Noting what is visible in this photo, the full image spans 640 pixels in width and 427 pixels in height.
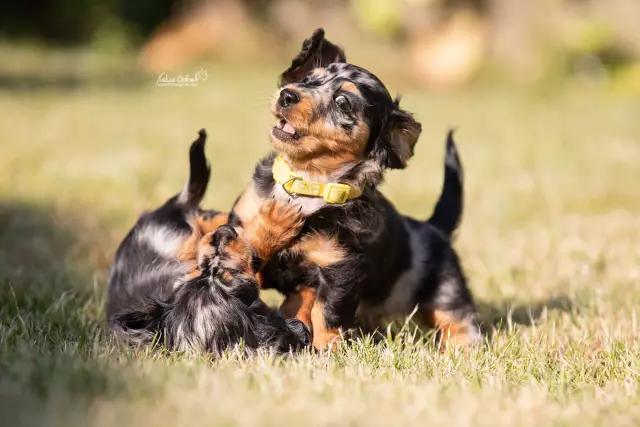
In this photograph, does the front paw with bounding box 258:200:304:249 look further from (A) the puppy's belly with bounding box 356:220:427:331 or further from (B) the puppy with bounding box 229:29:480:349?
(A) the puppy's belly with bounding box 356:220:427:331

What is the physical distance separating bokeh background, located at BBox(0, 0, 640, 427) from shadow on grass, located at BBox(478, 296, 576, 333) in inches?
0.8

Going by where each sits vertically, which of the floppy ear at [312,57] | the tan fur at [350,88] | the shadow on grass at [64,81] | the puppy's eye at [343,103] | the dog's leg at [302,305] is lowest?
the dog's leg at [302,305]

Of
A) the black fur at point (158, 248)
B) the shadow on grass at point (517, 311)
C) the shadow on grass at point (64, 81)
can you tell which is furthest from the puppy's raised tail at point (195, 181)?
the shadow on grass at point (64, 81)

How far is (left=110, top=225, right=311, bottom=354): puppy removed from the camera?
3002 millimetres

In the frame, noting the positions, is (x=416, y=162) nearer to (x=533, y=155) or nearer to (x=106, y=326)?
(x=533, y=155)

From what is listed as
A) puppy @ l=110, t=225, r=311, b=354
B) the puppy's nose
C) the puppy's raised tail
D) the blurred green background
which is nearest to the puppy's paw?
puppy @ l=110, t=225, r=311, b=354

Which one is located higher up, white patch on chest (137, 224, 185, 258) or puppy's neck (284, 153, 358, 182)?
puppy's neck (284, 153, 358, 182)

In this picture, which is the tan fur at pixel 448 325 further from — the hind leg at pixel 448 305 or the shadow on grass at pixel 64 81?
the shadow on grass at pixel 64 81

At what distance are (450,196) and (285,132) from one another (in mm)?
1182

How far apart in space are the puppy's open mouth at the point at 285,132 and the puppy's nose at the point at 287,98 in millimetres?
77

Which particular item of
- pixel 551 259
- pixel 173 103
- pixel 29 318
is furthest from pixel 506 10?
pixel 29 318

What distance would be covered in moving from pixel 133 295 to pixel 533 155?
5928 millimetres

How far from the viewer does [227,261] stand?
306cm

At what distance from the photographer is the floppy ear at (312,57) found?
3.66 metres
